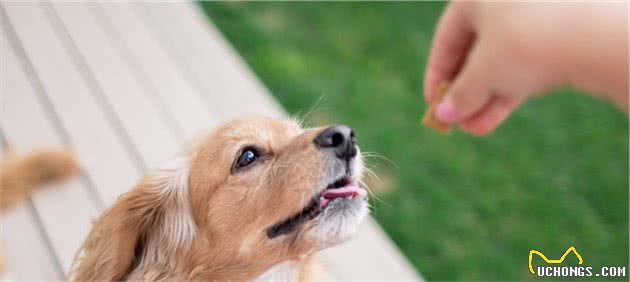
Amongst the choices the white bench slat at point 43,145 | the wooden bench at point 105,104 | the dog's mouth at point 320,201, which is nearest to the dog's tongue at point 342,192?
the dog's mouth at point 320,201

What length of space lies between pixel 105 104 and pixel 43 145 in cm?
35

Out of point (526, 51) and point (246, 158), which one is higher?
point (246, 158)

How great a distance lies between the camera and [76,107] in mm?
2699

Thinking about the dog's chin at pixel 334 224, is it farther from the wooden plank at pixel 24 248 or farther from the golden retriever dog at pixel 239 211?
the wooden plank at pixel 24 248

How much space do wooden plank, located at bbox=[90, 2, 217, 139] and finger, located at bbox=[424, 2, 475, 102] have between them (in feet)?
4.71

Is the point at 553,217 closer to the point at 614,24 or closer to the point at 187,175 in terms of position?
the point at 187,175

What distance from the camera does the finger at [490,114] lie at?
4.78 feet

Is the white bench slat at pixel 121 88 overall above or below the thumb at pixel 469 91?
above

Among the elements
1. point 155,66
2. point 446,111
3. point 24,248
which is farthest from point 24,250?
point 446,111

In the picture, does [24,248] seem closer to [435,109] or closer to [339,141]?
[339,141]

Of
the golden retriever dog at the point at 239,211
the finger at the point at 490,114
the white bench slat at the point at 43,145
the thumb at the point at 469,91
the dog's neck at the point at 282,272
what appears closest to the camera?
the thumb at the point at 469,91

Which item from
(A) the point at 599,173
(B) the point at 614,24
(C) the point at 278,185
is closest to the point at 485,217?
(A) the point at 599,173

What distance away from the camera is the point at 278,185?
1588 millimetres

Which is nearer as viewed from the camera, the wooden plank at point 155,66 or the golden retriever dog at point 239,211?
the golden retriever dog at point 239,211
